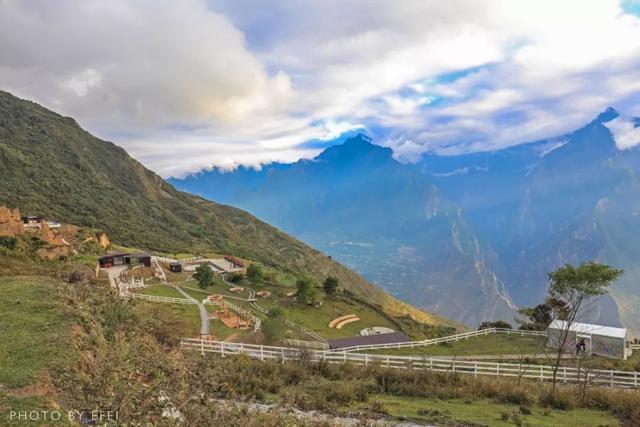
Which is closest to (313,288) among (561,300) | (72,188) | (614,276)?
(561,300)

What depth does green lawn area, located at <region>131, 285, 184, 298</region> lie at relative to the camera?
41.9 metres

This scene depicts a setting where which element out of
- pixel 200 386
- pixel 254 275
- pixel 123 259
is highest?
pixel 123 259

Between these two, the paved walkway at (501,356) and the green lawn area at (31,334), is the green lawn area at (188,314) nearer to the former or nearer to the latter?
the green lawn area at (31,334)

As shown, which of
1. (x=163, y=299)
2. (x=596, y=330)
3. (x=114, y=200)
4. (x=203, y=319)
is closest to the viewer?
Result: (x=203, y=319)

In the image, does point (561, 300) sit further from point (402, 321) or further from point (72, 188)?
point (72, 188)

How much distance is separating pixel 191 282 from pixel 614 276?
143 ft

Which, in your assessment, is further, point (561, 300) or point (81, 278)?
point (81, 278)

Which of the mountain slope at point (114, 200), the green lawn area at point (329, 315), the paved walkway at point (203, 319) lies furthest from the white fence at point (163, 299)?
the mountain slope at point (114, 200)

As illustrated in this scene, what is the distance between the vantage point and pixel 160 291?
44094mm

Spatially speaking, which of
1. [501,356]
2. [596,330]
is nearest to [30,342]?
[501,356]

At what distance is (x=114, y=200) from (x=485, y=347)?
116358 mm

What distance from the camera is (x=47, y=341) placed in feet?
49.8

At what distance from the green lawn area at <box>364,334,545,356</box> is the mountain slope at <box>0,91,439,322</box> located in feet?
181

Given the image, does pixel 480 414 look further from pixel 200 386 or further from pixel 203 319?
pixel 203 319
